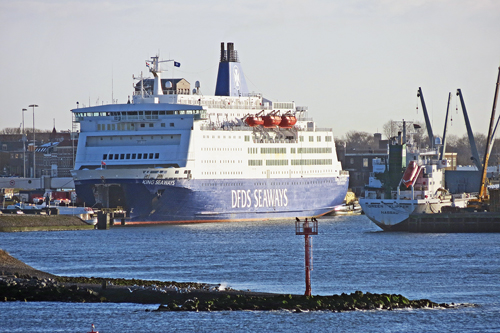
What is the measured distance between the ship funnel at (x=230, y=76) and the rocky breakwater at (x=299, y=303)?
48.2m

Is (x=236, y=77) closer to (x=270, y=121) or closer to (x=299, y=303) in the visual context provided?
(x=270, y=121)

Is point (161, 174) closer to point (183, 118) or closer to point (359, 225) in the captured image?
point (183, 118)

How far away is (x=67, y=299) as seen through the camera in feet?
99.8

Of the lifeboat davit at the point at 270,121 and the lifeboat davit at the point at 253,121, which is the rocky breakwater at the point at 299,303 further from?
the lifeboat davit at the point at 270,121

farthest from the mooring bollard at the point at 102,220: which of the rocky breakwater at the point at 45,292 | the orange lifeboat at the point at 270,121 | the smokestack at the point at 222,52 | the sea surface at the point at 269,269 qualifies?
the rocky breakwater at the point at 45,292

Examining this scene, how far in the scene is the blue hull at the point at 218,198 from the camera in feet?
208

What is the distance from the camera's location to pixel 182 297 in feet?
98.2

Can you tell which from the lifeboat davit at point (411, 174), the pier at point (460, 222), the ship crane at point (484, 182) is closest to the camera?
the pier at point (460, 222)

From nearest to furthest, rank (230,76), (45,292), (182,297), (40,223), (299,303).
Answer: (299,303)
(182,297)
(45,292)
(40,223)
(230,76)

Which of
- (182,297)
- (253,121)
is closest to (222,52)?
(253,121)

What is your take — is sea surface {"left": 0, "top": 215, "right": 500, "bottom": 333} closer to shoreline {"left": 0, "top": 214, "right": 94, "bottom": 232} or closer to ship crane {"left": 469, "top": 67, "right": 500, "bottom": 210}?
shoreline {"left": 0, "top": 214, "right": 94, "bottom": 232}

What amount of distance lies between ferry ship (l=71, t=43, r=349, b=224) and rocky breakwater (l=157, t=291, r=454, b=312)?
1328 inches

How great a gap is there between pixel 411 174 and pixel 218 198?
46.3 ft

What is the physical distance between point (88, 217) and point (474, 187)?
30382mm
